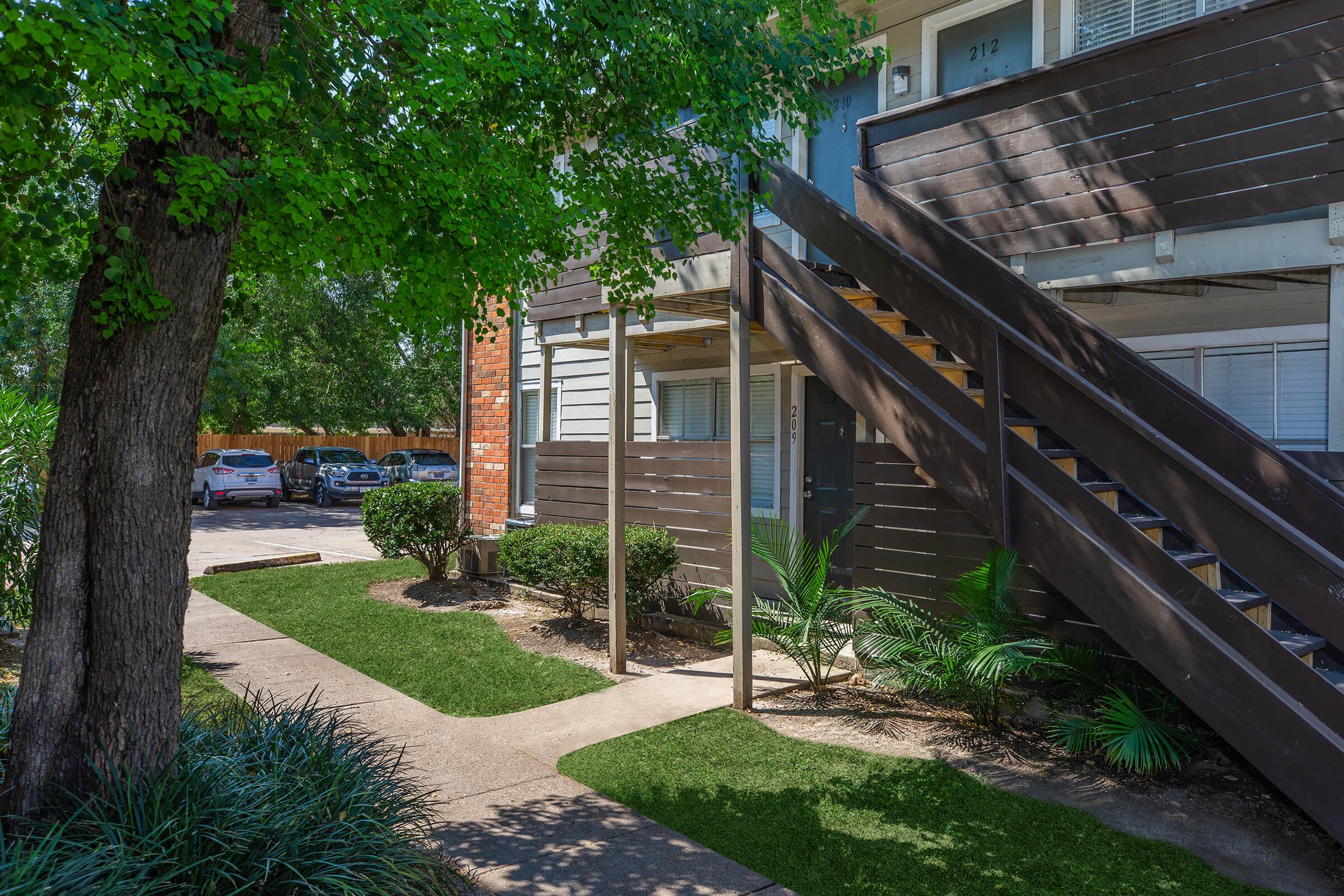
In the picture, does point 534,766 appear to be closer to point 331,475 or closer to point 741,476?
point 741,476

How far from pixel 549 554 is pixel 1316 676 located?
6521 millimetres

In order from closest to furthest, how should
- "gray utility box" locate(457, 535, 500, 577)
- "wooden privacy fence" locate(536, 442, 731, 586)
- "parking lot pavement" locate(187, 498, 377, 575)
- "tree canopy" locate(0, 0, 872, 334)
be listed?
"tree canopy" locate(0, 0, 872, 334) → "wooden privacy fence" locate(536, 442, 731, 586) → "gray utility box" locate(457, 535, 500, 577) → "parking lot pavement" locate(187, 498, 377, 575)

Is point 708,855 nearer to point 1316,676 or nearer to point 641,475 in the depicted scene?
point 1316,676

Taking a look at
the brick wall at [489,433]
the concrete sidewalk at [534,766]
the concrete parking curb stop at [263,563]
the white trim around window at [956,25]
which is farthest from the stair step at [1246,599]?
the concrete parking curb stop at [263,563]

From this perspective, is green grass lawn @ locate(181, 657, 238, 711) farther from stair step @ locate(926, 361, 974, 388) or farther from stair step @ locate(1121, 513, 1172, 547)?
stair step @ locate(1121, 513, 1172, 547)

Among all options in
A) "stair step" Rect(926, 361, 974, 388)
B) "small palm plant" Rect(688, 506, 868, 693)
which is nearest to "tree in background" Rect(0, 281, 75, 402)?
"small palm plant" Rect(688, 506, 868, 693)

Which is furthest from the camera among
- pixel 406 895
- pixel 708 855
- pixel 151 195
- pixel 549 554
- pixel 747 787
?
pixel 549 554

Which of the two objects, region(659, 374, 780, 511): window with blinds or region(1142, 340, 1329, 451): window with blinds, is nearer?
region(1142, 340, 1329, 451): window with blinds

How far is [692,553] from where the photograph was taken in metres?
9.41

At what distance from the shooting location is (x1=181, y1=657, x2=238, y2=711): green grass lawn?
6652mm

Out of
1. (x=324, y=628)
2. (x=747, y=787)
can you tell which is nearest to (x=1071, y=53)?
(x=747, y=787)

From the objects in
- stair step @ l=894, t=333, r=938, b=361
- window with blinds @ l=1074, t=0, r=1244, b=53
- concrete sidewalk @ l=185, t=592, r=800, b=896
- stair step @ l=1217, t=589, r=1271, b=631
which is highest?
window with blinds @ l=1074, t=0, r=1244, b=53

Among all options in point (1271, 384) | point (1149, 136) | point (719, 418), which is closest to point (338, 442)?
point (719, 418)

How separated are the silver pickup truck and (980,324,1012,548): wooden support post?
77.3 ft
